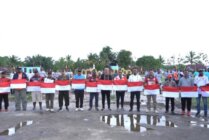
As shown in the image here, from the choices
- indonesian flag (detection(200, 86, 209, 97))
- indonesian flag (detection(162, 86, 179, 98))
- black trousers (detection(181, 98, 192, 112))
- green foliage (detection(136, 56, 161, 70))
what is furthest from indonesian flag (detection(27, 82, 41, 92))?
green foliage (detection(136, 56, 161, 70))

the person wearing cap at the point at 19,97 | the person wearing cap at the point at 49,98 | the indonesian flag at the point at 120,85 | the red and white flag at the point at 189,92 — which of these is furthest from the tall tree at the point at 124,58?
the red and white flag at the point at 189,92

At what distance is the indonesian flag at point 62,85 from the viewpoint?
598 inches

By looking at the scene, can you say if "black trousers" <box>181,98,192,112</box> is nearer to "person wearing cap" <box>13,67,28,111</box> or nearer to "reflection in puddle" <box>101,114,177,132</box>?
"reflection in puddle" <box>101,114,177,132</box>

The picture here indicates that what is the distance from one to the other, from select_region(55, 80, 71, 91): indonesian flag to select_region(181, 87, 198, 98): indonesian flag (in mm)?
5765

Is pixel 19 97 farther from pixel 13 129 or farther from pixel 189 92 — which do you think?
pixel 189 92

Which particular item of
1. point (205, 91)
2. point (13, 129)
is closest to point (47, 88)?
point (13, 129)

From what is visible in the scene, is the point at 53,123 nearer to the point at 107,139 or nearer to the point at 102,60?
the point at 107,139

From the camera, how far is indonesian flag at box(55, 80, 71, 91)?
49.8ft

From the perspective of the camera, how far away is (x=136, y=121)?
468 inches

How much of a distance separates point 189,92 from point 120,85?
3.55 meters

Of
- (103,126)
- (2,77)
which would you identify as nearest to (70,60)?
(2,77)

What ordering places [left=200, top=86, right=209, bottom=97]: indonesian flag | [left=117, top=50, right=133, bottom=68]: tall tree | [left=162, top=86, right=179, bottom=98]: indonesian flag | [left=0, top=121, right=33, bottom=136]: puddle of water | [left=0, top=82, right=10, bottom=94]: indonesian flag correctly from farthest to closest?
[left=117, top=50, right=133, bottom=68]: tall tree < [left=0, top=82, right=10, bottom=94]: indonesian flag < [left=162, top=86, right=179, bottom=98]: indonesian flag < [left=200, top=86, right=209, bottom=97]: indonesian flag < [left=0, top=121, right=33, bottom=136]: puddle of water

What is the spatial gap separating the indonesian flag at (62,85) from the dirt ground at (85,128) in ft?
6.19

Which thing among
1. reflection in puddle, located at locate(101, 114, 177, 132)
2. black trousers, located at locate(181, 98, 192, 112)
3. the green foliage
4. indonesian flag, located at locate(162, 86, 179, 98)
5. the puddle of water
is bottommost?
reflection in puddle, located at locate(101, 114, 177, 132)
